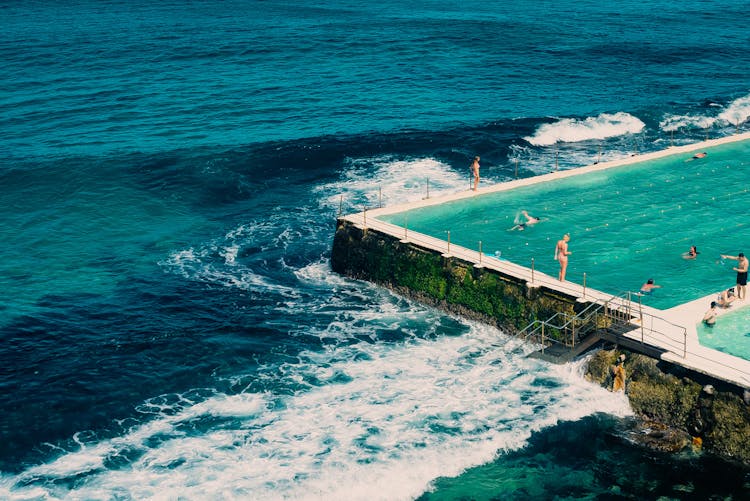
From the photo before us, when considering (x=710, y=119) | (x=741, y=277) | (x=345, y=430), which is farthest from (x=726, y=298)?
(x=710, y=119)

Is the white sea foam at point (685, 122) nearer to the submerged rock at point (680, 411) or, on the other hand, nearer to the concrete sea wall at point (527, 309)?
the concrete sea wall at point (527, 309)

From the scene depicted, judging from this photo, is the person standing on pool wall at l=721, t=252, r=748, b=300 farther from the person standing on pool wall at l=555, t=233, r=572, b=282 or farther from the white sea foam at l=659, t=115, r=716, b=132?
the white sea foam at l=659, t=115, r=716, b=132

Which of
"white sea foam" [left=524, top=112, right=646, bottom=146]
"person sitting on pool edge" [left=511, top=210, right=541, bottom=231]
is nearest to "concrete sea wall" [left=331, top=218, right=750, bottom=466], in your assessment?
"person sitting on pool edge" [left=511, top=210, right=541, bottom=231]

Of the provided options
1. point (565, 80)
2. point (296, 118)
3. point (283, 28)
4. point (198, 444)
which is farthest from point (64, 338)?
point (283, 28)

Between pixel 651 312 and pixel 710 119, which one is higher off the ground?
pixel 710 119

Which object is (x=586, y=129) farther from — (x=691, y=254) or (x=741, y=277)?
(x=741, y=277)

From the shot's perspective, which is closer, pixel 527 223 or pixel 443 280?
pixel 443 280

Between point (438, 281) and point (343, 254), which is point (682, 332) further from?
point (343, 254)
